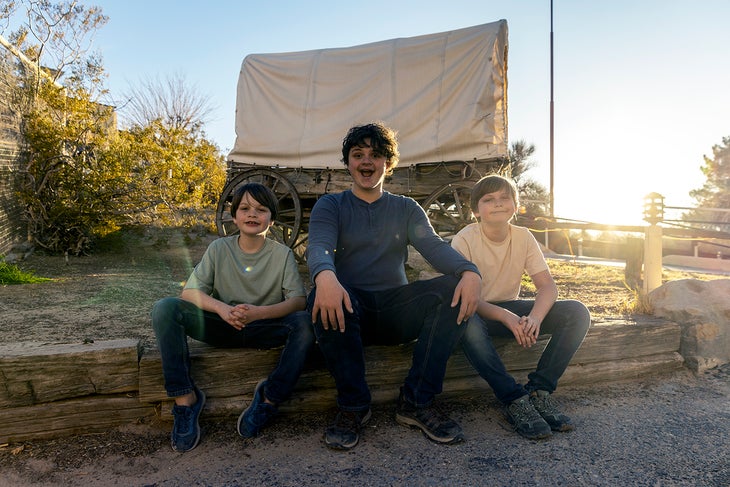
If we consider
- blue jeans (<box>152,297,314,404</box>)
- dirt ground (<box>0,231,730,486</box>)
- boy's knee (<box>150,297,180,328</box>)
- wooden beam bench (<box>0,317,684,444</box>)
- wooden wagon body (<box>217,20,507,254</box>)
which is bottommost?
dirt ground (<box>0,231,730,486</box>)

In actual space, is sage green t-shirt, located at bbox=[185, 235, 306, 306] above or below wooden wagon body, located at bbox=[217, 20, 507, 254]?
below

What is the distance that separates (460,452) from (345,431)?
42 cm

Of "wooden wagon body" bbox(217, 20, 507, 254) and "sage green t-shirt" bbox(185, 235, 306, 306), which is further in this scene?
"wooden wagon body" bbox(217, 20, 507, 254)

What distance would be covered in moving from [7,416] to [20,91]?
23.3ft

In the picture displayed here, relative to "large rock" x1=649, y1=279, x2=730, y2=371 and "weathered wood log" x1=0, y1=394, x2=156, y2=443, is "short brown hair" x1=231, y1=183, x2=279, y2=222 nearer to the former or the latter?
"weathered wood log" x1=0, y1=394, x2=156, y2=443

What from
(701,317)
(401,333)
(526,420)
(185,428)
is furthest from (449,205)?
(185,428)

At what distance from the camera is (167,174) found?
7.71 meters

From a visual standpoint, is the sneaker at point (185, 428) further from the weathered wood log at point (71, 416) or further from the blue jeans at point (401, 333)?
the blue jeans at point (401, 333)

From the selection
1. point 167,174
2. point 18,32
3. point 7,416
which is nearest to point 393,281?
point 7,416

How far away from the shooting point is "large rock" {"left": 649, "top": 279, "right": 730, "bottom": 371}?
2682 millimetres

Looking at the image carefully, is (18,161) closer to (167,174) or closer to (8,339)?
(167,174)

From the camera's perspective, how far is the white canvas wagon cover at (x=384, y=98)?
17.2 ft

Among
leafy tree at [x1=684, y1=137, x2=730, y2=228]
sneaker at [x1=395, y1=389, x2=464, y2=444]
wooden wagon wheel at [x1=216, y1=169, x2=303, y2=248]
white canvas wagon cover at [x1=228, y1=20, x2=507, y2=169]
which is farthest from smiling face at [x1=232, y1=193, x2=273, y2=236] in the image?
leafy tree at [x1=684, y1=137, x2=730, y2=228]

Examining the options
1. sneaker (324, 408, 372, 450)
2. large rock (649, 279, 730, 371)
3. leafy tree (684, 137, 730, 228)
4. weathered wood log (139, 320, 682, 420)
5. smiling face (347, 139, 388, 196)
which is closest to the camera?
sneaker (324, 408, 372, 450)
